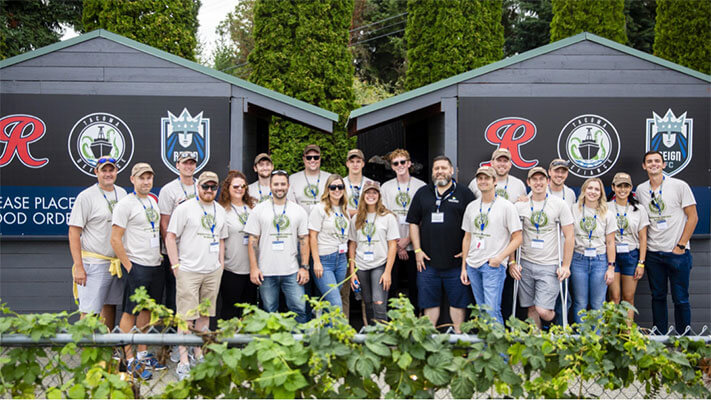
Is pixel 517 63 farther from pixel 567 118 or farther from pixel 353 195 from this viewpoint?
pixel 353 195

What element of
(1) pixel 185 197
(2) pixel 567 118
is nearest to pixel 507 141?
(2) pixel 567 118

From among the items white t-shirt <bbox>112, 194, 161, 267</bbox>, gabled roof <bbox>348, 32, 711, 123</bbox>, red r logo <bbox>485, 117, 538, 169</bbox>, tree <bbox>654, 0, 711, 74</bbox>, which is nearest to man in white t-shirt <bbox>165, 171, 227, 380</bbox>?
white t-shirt <bbox>112, 194, 161, 267</bbox>

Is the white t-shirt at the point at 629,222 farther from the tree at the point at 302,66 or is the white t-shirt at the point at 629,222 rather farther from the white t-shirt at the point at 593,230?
the tree at the point at 302,66

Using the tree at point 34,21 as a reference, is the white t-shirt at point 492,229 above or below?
below

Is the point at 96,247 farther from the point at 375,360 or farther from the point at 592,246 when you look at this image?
the point at 592,246

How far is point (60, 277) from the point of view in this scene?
5.42 m

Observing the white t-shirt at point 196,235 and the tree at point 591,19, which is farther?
the tree at point 591,19

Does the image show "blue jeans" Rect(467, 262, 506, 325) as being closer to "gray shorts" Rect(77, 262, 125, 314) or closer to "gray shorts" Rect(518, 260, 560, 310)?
"gray shorts" Rect(518, 260, 560, 310)

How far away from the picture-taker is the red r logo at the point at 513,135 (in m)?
5.55

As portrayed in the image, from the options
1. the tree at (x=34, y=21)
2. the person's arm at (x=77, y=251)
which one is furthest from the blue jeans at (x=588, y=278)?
the tree at (x=34, y=21)

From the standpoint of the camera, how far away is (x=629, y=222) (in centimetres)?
486

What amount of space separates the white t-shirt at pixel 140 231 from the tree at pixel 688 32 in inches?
506

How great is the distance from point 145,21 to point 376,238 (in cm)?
827

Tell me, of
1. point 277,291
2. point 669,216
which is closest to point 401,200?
point 277,291
